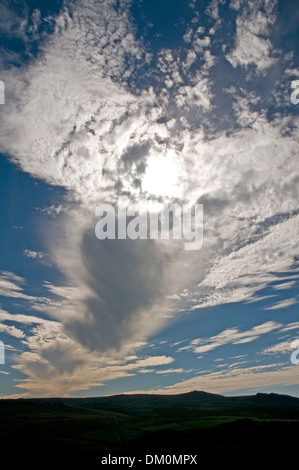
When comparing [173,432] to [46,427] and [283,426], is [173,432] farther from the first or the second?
[46,427]

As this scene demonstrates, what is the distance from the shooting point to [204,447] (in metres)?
83.9

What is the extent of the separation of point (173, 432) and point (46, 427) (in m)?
71.0

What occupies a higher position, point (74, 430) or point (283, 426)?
point (283, 426)
